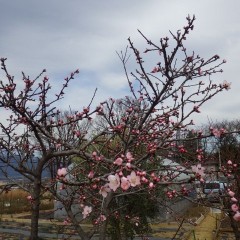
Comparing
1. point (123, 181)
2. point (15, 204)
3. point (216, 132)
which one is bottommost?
point (15, 204)

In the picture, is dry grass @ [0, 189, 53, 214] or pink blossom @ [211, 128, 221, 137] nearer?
pink blossom @ [211, 128, 221, 137]

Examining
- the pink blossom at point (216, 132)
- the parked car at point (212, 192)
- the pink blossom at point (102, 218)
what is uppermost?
the pink blossom at point (216, 132)

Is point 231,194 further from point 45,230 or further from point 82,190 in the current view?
point 45,230

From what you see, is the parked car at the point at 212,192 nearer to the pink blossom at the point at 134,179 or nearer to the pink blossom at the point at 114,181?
the pink blossom at the point at 134,179

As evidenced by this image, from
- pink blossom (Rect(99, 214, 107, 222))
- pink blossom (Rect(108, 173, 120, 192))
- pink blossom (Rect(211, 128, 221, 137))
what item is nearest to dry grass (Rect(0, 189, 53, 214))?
pink blossom (Rect(99, 214, 107, 222))

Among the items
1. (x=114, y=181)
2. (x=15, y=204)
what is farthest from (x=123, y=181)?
(x=15, y=204)

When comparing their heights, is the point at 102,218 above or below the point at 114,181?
below

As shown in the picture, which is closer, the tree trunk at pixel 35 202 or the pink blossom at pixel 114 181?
the pink blossom at pixel 114 181

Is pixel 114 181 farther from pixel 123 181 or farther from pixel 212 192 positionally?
pixel 212 192

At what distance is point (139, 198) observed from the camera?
821 cm

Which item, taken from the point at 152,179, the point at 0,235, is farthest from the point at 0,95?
the point at 0,235

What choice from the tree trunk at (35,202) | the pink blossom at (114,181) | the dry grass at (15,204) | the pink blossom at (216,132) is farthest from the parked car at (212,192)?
the dry grass at (15,204)

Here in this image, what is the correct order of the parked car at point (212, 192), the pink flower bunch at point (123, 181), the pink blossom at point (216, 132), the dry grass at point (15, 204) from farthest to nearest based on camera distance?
the dry grass at point (15, 204), the parked car at point (212, 192), the pink blossom at point (216, 132), the pink flower bunch at point (123, 181)

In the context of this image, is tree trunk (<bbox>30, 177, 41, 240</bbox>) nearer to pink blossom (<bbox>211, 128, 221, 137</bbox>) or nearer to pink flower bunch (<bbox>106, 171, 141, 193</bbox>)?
pink flower bunch (<bbox>106, 171, 141, 193</bbox>)
